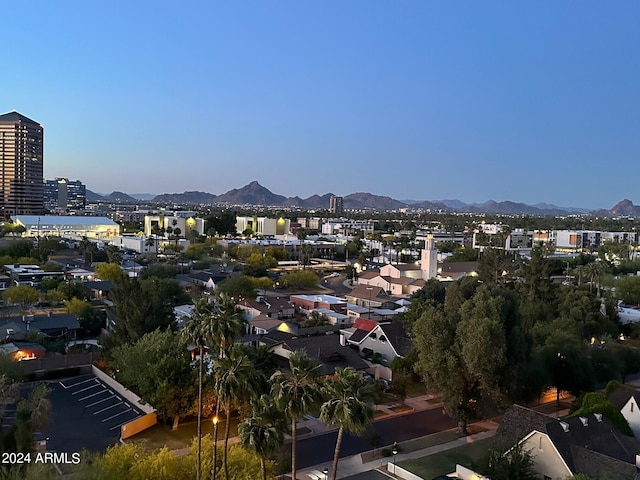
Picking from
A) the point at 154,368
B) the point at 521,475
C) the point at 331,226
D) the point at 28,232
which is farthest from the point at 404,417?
the point at 331,226

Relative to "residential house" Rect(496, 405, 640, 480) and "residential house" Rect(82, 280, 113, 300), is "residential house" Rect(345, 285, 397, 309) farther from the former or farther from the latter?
"residential house" Rect(496, 405, 640, 480)

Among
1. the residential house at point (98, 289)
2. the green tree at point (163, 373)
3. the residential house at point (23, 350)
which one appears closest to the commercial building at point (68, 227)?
the residential house at point (98, 289)

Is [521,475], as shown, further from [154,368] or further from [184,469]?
[154,368]

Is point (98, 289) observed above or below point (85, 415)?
above

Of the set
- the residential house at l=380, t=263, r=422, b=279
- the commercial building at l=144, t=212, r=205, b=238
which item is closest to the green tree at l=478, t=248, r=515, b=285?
the residential house at l=380, t=263, r=422, b=279

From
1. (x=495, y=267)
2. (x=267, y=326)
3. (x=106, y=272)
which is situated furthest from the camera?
(x=106, y=272)

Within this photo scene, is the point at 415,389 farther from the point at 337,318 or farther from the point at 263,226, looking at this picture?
the point at 263,226

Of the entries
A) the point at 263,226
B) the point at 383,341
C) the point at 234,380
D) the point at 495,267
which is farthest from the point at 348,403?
the point at 263,226
